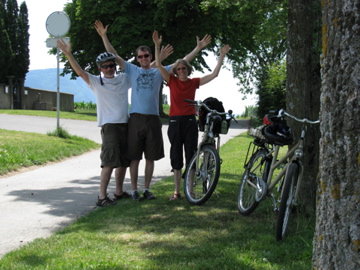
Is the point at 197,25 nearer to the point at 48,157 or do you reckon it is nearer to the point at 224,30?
the point at 224,30

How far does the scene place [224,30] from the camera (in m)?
34.4

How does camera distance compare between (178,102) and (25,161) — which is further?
(25,161)

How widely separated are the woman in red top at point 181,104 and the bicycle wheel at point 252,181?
3.58 feet

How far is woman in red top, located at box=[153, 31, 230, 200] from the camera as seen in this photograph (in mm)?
6930

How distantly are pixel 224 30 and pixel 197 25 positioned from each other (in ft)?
8.33

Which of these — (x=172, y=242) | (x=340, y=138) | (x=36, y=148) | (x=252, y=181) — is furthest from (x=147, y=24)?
(x=340, y=138)

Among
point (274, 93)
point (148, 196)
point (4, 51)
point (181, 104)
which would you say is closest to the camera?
point (181, 104)

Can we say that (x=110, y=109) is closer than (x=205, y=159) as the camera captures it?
No

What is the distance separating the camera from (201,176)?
22.4 feet

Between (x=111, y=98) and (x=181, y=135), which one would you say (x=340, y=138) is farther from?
(x=111, y=98)

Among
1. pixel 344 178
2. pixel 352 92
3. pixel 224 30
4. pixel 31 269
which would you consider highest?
pixel 224 30

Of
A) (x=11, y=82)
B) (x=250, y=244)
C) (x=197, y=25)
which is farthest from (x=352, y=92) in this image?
(x=11, y=82)

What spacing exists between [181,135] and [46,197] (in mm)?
2349

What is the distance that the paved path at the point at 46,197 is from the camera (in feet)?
19.1
